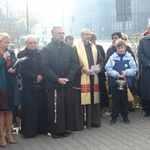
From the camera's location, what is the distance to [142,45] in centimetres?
688

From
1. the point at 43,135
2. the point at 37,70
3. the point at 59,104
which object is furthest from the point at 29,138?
the point at 37,70

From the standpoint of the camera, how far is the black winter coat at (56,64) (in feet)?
18.7

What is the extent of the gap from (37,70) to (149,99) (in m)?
2.77

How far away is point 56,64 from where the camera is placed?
5.79 m

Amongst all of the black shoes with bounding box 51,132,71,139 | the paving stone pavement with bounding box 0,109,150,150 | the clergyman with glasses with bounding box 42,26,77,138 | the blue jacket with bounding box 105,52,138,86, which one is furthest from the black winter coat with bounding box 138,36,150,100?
the black shoes with bounding box 51,132,71,139

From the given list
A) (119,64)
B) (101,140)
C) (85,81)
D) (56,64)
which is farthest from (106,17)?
(101,140)

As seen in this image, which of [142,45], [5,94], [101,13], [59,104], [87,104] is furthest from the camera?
[101,13]

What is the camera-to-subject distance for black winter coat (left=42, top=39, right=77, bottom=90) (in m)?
5.71

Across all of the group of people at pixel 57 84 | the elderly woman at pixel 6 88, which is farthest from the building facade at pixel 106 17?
the elderly woman at pixel 6 88

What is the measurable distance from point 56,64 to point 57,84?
1.26 feet

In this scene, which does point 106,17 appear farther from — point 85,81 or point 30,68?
point 30,68

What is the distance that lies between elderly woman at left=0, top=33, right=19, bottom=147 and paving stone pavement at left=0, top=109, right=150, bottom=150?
0.99 ft

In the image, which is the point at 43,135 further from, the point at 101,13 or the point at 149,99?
the point at 101,13

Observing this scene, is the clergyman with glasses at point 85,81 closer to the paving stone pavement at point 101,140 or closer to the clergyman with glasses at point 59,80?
the clergyman with glasses at point 59,80
